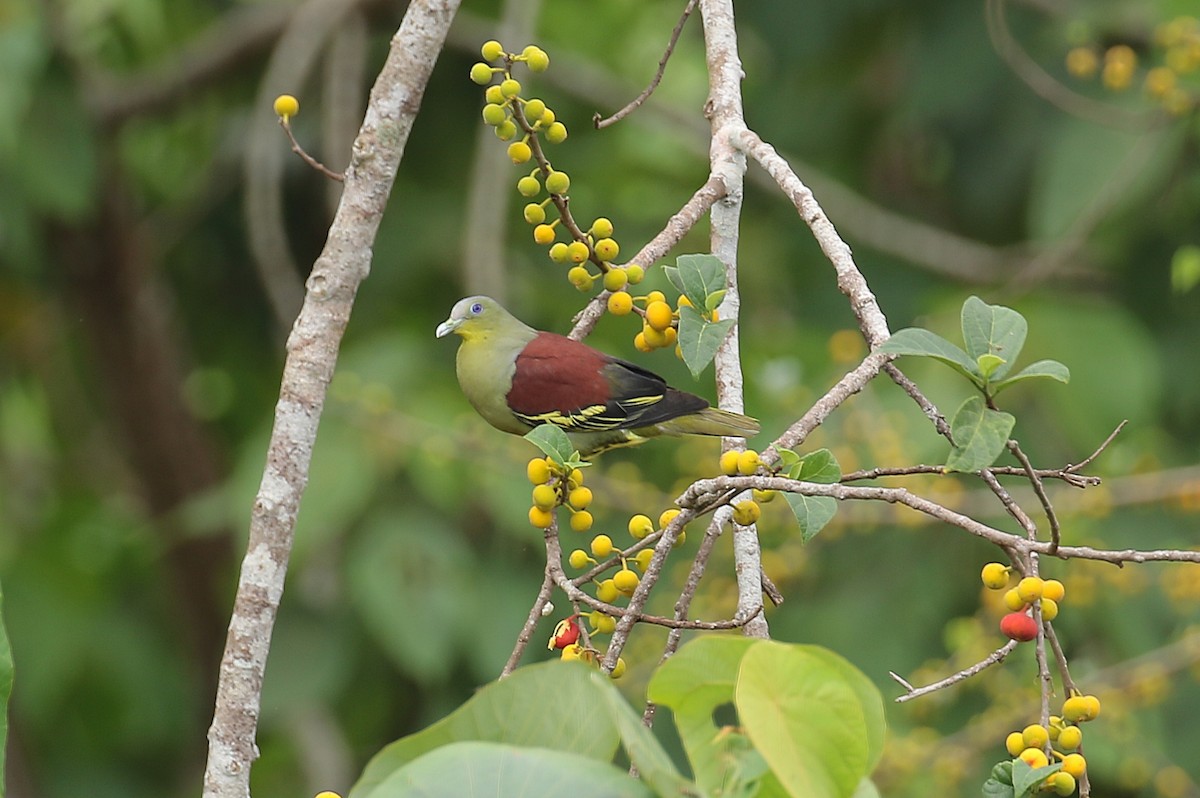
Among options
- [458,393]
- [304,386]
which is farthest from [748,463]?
[458,393]

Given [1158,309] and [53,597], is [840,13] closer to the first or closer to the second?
[1158,309]

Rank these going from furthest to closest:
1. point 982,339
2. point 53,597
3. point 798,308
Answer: point 798,308 < point 53,597 < point 982,339

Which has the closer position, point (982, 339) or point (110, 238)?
point (982, 339)

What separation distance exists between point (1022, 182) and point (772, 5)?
1.22 m

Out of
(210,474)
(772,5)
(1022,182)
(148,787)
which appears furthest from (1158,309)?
(148,787)

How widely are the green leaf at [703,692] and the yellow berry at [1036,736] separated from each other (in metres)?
0.31

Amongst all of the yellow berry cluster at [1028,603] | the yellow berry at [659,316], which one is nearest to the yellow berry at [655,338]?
the yellow berry at [659,316]

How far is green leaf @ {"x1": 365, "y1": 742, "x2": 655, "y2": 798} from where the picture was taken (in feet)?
3.91

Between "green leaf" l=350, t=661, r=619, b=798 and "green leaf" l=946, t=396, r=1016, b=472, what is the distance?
0.46 metres

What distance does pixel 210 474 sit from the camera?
19.7 feet

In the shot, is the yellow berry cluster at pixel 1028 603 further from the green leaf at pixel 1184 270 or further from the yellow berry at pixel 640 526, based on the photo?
the green leaf at pixel 1184 270

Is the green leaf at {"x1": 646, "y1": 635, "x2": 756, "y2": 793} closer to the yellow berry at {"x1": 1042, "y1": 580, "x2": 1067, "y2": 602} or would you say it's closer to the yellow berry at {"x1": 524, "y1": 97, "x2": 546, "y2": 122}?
the yellow berry at {"x1": 1042, "y1": 580, "x2": 1067, "y2": 602}

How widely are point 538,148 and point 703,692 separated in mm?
843

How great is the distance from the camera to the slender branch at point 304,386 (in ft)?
6.20
